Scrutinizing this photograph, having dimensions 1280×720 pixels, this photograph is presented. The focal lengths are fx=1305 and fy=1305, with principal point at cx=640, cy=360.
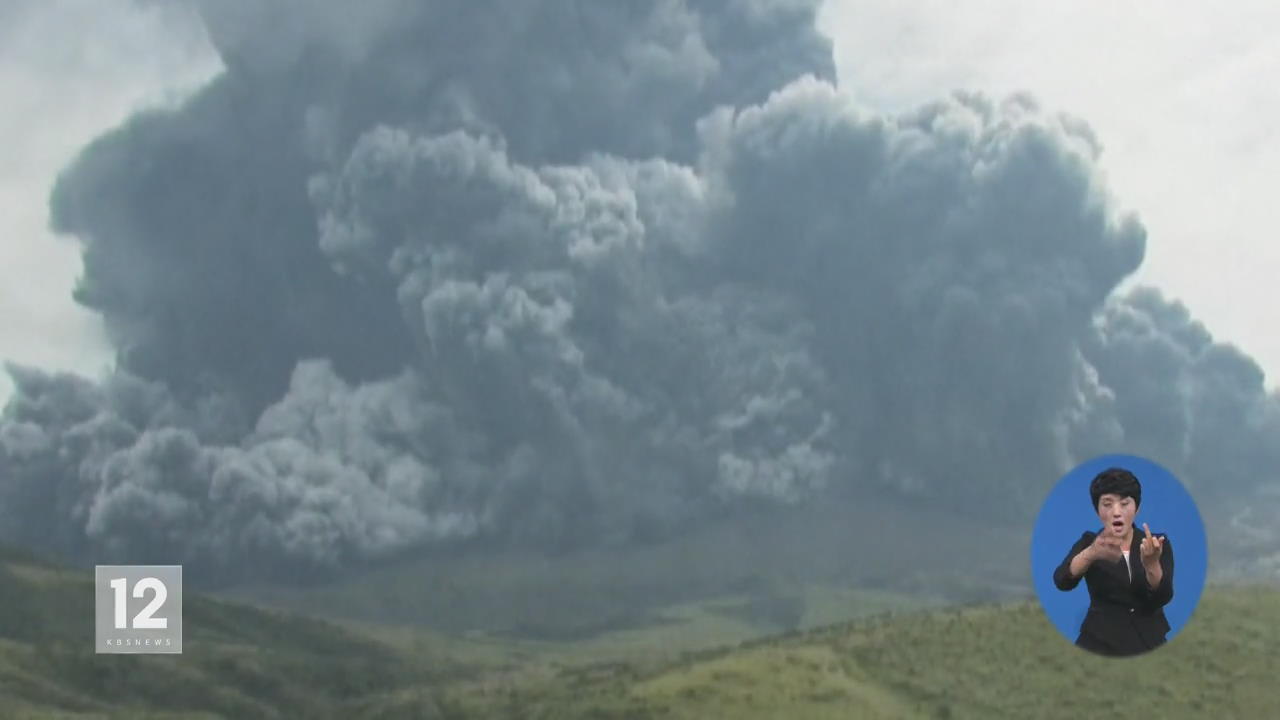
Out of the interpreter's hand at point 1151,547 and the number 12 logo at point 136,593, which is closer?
the interpreter's hand at point 1151,547

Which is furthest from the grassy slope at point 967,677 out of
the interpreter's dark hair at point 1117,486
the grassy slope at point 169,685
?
the interpreter's dark hair at point 1117,486

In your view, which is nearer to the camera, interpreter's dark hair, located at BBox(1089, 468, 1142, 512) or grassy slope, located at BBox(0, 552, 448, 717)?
interpreter's dark hair, located at BBox(1089, 468, 1142, 512)

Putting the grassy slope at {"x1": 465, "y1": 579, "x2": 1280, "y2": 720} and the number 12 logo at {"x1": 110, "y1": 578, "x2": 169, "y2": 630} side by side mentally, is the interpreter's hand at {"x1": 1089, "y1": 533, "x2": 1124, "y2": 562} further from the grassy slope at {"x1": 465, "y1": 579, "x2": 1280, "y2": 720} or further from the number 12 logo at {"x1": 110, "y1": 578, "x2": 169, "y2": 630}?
the number 12 logo at {"x1": 110, "y1": 578, "x2": 169, "y2": 630}

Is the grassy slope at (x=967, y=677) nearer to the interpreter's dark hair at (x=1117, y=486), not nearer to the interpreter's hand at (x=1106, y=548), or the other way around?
the interpreter's hand at (x=1106, y=548)

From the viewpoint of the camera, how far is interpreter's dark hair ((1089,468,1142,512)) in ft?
74.6

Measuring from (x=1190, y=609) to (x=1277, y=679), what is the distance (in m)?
69.1

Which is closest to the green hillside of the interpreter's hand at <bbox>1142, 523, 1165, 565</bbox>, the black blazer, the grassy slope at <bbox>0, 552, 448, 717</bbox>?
the grassy slope at <bbox>0, 552, 448, 717</bbox>

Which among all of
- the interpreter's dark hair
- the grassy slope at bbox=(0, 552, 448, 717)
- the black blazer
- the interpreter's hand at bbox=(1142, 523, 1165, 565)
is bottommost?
the black blazer

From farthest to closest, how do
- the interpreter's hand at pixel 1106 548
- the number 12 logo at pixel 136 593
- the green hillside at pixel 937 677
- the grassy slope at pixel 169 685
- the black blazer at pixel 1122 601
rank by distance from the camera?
the grassy slope at pixel 169 685
the number 12 logo at pixel 136 593
the green hillside at pixel 937 677
the black blazer at pixel 1122 601
the interpreter's hand at pixel 1106 548

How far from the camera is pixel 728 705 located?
8456 centimetres

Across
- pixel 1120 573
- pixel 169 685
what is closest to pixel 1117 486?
pixel 1120 573

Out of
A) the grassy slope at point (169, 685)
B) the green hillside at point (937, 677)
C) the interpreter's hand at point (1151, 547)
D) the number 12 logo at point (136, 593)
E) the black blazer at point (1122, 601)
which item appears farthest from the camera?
the grassy slope at point (169, 685)

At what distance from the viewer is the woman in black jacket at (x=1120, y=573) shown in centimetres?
2269

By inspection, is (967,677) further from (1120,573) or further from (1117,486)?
(1117,486)
